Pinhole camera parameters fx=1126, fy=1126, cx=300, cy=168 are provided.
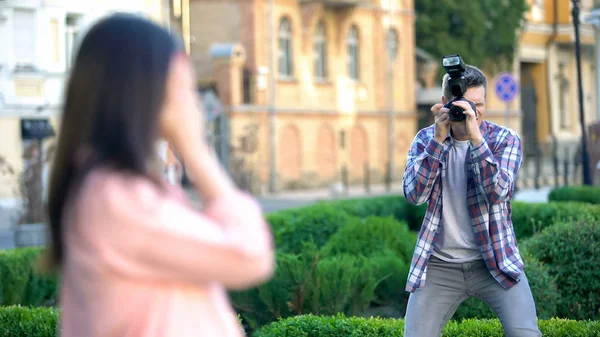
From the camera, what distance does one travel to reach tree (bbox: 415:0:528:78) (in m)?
47.8

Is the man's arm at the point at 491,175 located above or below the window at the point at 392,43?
below

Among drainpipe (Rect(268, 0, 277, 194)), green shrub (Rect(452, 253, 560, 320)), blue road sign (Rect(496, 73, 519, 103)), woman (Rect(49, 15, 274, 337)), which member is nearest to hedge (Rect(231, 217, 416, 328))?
green shrub (Rect(452, 253, 560, 320))

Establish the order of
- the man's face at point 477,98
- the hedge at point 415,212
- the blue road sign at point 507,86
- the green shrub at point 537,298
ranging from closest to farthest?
the man's face at point 477,98 → the green shrub at point 537,298 → the hedge at point 415,212 → the blue road sign at point 507,86

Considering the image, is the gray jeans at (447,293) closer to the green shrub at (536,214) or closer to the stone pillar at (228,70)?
the green shrub at (536,214)

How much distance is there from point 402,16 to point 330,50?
4.80 metres

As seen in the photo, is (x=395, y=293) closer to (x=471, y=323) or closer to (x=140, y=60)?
(x=471, y=323)

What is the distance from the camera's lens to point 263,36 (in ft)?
129

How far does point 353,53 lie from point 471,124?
39986 mm

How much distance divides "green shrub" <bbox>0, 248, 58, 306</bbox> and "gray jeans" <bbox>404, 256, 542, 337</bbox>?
5621mm

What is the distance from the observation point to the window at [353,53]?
146 feet

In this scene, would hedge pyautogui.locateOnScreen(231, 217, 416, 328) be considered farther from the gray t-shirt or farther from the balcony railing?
the balcony railing

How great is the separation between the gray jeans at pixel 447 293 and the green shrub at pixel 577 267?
148 inches

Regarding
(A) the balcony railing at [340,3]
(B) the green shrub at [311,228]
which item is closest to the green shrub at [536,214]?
(B) the green shrub at [311,228]

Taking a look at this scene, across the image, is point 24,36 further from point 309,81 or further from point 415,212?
point 415,212
